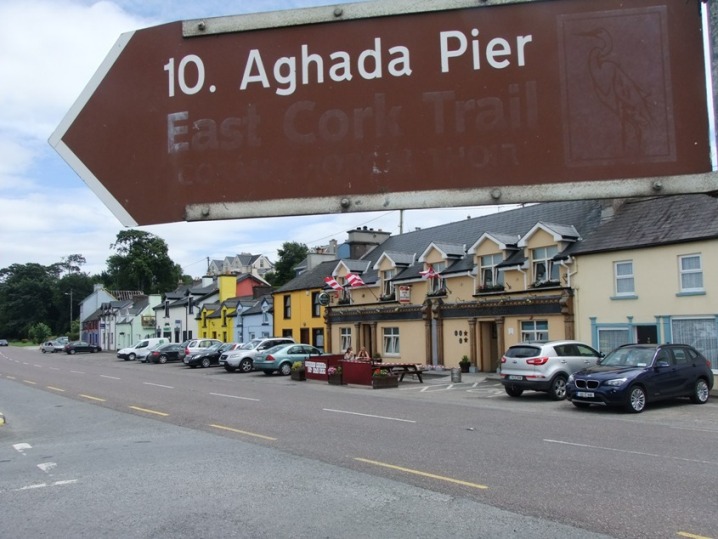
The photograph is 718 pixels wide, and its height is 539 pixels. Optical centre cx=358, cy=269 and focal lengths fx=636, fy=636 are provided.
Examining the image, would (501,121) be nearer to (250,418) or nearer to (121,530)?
(121,530)

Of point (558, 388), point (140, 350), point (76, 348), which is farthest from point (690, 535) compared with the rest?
point (76, 348)

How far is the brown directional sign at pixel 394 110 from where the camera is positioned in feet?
7.35

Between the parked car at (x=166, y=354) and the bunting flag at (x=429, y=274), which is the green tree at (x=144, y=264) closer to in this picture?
the parked car at (x=166, y=354)

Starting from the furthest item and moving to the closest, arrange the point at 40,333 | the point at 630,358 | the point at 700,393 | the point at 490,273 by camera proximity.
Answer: the point at 40,333 → the point at 490,273 → the point at 700,393 → the point at 630,358

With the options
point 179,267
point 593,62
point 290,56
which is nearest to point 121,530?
point 290,56

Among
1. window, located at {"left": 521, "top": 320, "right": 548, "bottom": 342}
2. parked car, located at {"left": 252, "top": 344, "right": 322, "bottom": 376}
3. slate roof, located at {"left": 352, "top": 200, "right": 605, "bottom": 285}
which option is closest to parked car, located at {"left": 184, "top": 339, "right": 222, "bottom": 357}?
parked car, located at {"left": 252, "top": 344, "right": 322, "bottom": 376}

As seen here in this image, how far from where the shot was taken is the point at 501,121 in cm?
232

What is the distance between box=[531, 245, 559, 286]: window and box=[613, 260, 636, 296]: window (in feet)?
9.99

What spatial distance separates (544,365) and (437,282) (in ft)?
48.6

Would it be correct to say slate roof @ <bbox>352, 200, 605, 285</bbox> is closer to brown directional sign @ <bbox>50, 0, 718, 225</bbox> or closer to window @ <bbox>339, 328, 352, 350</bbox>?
window @ <bbox>339, 328, 352, 350</bbox>

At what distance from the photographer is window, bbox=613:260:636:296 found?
2450cm

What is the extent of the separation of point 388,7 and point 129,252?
11577 centimetres

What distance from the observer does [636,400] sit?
16562 mm

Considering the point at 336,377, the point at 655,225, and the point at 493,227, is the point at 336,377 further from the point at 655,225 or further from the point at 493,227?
the point at 655,225
